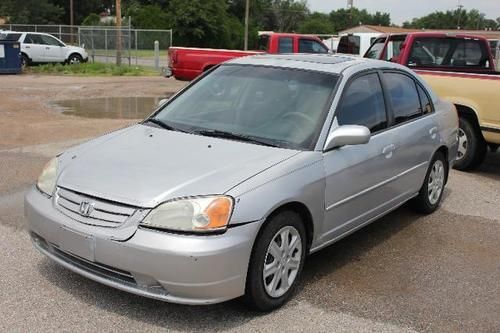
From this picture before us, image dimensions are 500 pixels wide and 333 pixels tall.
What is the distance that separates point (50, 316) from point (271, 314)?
1376mm

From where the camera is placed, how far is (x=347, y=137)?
426 centimetres

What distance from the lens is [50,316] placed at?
3.73m

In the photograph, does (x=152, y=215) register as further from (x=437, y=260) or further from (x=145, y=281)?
(x=437, y=260)

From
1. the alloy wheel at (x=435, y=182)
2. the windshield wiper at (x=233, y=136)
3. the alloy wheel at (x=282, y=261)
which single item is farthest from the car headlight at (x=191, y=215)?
the alloy wheel at (x=435, y=182)

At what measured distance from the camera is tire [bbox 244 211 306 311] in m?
3.70

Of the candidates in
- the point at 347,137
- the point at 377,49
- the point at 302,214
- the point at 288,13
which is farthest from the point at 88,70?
the point at 288,13

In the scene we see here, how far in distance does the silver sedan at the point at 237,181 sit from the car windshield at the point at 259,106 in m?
0.01

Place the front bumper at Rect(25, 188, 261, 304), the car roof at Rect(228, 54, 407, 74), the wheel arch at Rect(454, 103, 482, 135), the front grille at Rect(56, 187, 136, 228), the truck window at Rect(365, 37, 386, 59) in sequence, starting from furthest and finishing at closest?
the truck window at Rect(365, 37, 386, 59) → the wheel arch at Rect(454, 103, 482, 135) → the car roof at Rect(228, 54, 407, 74) → the front grille at Rect(56, 187, 136, 228) → the front bumper at Rect(25, 188, 261, 304)

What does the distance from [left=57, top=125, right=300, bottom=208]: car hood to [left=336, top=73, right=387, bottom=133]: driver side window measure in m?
0.75

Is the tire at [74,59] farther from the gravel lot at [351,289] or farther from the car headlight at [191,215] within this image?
the car headlight at [191,215]

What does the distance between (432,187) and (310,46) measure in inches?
418

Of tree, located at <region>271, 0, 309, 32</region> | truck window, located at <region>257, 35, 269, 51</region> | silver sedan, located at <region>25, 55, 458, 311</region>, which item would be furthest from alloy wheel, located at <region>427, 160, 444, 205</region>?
tree, located at <region>271, 0, 309, 32</region>

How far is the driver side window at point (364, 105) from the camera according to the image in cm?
468

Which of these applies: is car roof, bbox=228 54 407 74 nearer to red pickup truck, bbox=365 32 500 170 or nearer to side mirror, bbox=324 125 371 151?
side mirror, bbox=324 125 371 151
